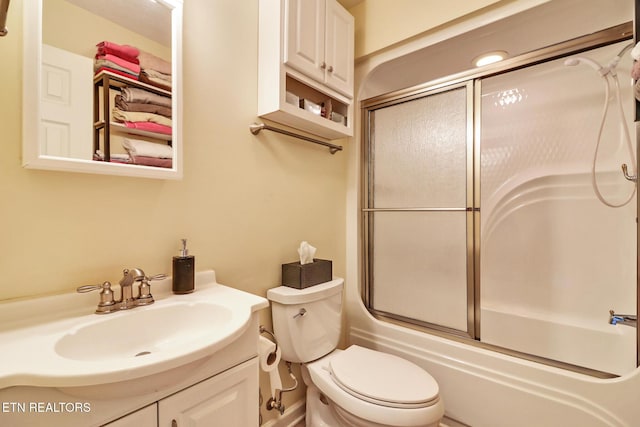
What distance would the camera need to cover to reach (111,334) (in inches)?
32.3

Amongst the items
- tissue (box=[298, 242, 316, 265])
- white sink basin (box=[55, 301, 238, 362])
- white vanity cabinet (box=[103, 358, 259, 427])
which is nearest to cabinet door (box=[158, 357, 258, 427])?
white vanity cabinet (box=[103, 358, 259, 427])

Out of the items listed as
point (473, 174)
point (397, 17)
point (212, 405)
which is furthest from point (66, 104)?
point (473, 174)

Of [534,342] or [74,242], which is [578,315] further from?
[74,242]

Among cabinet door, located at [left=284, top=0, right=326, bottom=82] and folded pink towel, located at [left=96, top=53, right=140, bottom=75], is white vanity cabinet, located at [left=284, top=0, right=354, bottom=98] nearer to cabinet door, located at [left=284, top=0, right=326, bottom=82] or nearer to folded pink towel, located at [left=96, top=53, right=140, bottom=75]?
cabinet door, located at [left=284, top=0, right=326, bottom=82]

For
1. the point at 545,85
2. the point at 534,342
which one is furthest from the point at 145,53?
the point at 534,342

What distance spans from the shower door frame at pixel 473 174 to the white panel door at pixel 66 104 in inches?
59.3

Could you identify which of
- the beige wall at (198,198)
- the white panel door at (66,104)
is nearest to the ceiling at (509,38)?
the beige wall at (198,198)

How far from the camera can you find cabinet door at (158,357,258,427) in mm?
695

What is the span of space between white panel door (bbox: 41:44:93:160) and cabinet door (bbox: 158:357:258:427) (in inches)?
29.3

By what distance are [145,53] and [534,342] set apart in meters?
2.59

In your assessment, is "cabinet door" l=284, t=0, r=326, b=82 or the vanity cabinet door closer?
the vanity cabinet door

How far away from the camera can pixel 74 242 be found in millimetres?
885

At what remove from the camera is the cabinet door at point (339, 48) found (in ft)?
5.02

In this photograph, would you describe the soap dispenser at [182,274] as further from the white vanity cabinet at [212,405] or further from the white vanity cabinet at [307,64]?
the white vanity cabinet at [307,64]
